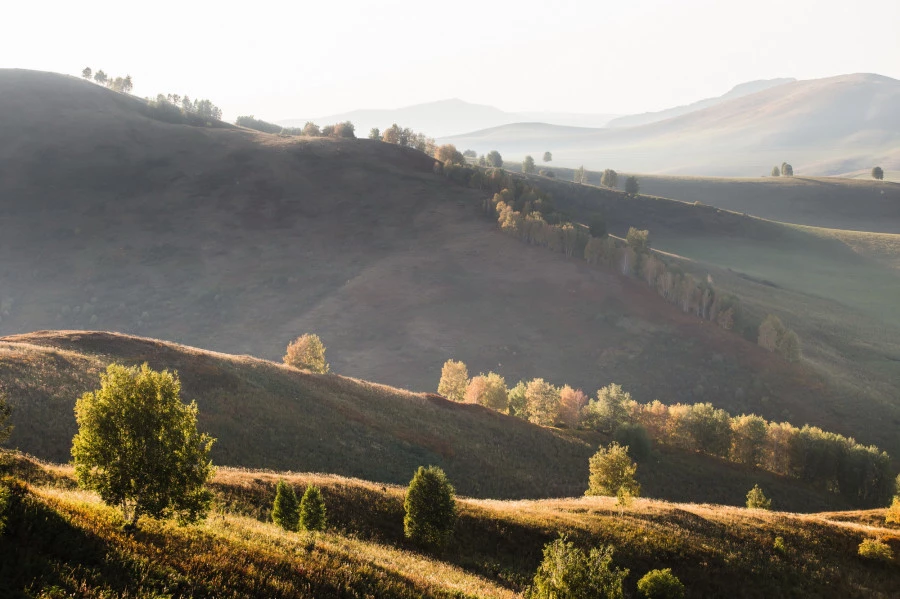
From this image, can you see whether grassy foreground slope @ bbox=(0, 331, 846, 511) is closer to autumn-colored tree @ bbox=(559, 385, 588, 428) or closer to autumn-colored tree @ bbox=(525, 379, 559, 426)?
autumn-colored tree @ bbox=(525, 379, 559, 426)

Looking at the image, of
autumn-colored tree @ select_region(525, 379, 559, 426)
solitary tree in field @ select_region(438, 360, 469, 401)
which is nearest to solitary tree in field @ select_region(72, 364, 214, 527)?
autumn-colored tree @ select_region(525, 379, 559, 426)

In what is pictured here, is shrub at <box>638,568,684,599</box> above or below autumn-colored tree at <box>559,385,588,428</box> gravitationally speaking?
above

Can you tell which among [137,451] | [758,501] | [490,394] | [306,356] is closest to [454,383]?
[490,394]

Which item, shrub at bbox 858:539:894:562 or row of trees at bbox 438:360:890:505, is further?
row of trees at bbox 438:360:890:505

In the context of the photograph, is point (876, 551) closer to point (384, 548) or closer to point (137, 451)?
point (384, 548)

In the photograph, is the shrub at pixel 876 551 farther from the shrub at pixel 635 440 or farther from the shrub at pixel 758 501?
the shrub at pixel 635 440

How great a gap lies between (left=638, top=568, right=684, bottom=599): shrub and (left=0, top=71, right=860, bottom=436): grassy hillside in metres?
87.8

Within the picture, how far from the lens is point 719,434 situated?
85.6 metres

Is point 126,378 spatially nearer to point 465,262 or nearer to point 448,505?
point 448,505

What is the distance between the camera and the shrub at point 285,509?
27516 mm

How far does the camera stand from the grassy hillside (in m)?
124

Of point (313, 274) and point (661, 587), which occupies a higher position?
point (661, 587)

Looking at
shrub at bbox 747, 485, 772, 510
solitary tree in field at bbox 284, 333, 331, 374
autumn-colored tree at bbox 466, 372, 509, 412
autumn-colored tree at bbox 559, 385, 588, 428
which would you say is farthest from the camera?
solitary tree in field at bbox 284, 333, 331, 374

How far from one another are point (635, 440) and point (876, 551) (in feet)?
129
